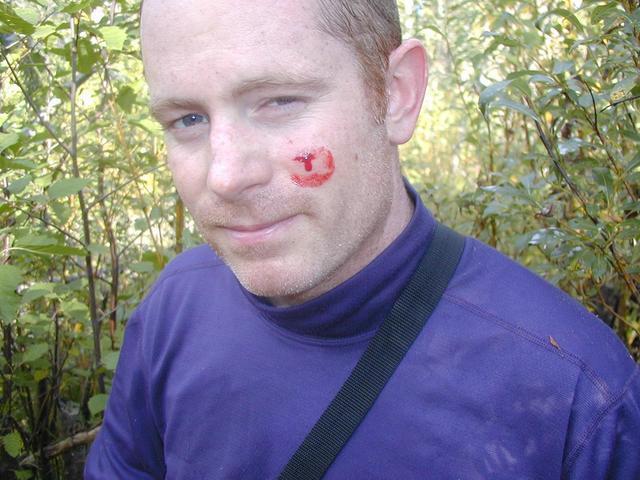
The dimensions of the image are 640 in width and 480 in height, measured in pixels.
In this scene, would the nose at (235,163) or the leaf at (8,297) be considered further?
the leaf at (8,297)

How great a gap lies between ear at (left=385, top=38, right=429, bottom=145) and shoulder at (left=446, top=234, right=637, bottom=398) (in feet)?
1.06

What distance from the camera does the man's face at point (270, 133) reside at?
144 centimetres

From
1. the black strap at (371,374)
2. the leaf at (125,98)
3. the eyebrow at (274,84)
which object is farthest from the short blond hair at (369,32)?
the leaf at (125,98)

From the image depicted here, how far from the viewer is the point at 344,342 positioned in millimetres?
1594

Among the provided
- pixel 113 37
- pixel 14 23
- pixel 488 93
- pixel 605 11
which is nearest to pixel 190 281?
pixel 113 37

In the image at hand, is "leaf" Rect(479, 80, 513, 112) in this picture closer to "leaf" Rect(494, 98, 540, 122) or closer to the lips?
"leaf" Rect(494, 98, 540, 122)

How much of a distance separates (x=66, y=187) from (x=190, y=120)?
751mm

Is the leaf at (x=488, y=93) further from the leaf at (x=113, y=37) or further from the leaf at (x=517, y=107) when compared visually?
the leaf at (x=113, y=37)

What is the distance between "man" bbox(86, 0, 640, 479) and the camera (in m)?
1.41

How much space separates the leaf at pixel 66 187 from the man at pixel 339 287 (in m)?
0.64

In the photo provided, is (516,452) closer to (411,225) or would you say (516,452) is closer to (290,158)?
(411,225)

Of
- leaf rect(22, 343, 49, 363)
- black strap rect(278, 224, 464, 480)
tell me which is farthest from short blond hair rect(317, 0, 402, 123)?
leaf rect(22, 343, 49, 363)

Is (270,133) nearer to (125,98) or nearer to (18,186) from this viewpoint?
(18,186)

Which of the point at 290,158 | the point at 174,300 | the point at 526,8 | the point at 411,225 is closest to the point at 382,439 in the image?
the point at 411,225
